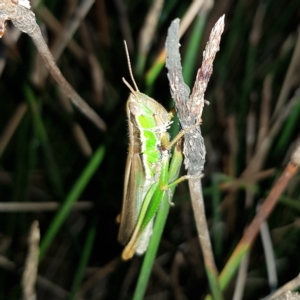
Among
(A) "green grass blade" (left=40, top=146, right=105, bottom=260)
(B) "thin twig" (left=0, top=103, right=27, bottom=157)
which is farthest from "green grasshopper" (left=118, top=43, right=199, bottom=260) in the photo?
(B) "thin twig" (left=0, top=103, right=27, bottom=157)

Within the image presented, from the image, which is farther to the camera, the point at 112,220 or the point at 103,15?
the point at 112,220

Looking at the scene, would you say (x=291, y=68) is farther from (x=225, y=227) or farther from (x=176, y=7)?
(x=225, y=227)

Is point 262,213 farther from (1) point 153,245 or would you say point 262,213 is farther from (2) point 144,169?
(2) point 144,169

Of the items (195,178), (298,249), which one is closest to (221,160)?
(298,249)

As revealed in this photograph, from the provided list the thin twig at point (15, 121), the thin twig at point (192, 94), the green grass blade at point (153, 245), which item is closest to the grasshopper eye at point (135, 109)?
the green grass blade at point (153, 245)

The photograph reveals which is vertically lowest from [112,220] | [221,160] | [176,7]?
[112,220]

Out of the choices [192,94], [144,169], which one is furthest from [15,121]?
[192,94]
